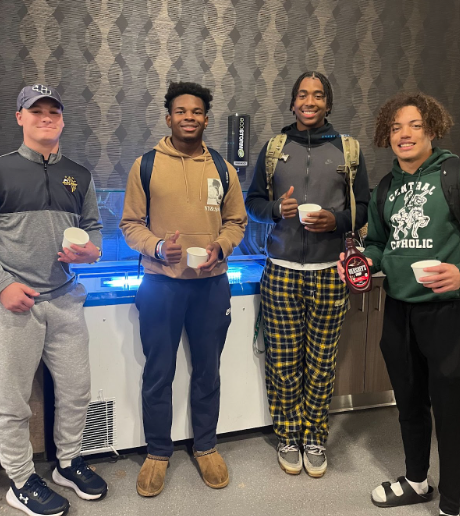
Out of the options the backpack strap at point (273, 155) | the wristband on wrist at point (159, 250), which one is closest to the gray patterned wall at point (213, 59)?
the backpack strap at point (273, 155)

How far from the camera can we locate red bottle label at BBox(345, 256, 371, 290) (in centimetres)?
168

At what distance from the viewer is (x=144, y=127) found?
2611 millimetres

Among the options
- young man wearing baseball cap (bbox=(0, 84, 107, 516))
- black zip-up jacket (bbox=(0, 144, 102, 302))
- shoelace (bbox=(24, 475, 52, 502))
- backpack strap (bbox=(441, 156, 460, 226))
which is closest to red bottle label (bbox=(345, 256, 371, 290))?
backpack strap (bbox=(441, 156, 460, 226))

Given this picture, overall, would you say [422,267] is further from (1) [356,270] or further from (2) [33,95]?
(2) [33,95]

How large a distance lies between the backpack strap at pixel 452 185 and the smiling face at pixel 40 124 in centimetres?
139

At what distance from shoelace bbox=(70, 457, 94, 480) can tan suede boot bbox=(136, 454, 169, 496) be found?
0.20 m

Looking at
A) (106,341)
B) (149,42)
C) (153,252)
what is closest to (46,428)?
(106,341)

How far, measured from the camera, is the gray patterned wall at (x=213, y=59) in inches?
94.3

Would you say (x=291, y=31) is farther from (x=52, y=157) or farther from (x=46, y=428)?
(x=46, y=428)

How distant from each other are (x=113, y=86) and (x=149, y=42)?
0.31 m

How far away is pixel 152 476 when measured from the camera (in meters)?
1.93

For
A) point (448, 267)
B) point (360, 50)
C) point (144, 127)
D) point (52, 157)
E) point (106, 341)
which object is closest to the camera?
point (448, 267)

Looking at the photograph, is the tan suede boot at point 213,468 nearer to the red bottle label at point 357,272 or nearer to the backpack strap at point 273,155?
the red bottle label at point 357,272

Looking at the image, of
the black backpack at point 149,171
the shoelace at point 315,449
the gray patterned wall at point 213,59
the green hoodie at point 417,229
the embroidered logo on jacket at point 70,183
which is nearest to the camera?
the green hoodie at point 417,229
